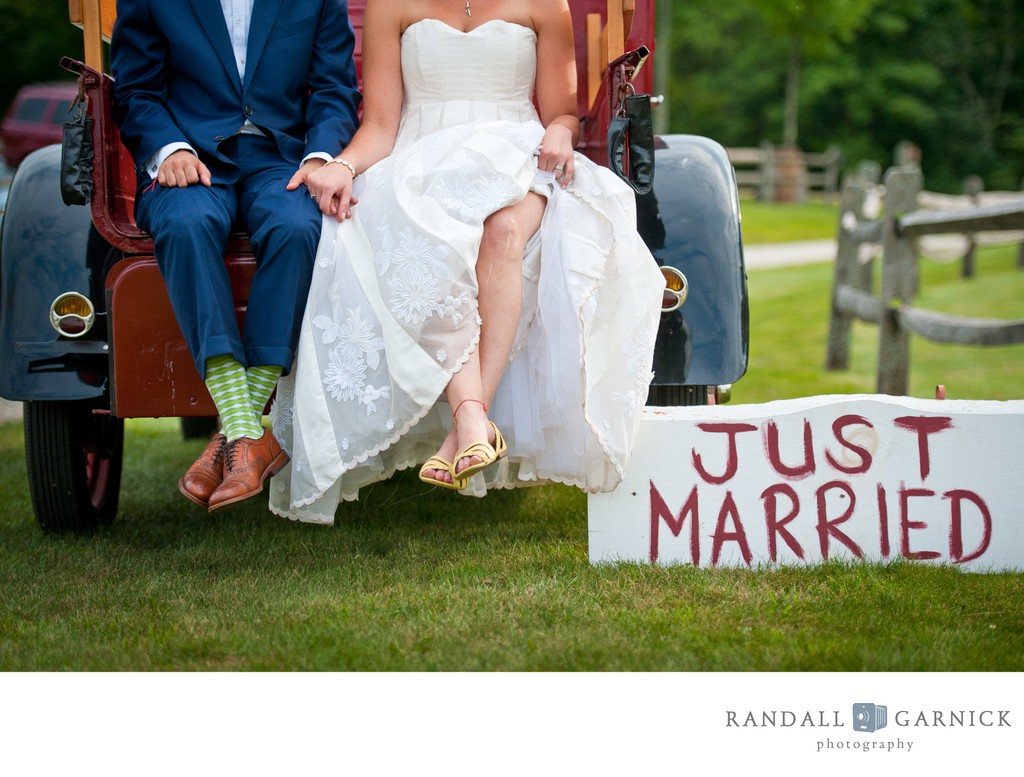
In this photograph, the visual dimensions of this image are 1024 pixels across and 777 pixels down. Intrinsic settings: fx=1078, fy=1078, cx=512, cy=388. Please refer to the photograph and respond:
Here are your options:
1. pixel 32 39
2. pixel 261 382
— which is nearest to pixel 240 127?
pixel 261 382

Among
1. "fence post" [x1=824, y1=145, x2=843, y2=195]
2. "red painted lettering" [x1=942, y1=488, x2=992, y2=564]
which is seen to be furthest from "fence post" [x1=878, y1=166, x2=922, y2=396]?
"fence post" [x1=824, y1=145, x2=843, y2=195]

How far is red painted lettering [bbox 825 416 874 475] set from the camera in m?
3.09

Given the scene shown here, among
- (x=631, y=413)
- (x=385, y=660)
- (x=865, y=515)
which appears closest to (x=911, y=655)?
Answer: (x=865, y=515)

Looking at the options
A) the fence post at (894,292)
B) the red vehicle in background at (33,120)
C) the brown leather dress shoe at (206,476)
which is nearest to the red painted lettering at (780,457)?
the brown leather dress shoe at (206,476)

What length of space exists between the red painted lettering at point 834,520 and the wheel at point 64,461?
241cm

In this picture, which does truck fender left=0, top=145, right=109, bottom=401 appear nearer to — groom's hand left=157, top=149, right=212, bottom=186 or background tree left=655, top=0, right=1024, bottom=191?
groom's hand left=157, top=149, right=212, bottom=186

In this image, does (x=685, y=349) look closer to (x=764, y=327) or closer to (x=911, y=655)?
(x=911, y=655)

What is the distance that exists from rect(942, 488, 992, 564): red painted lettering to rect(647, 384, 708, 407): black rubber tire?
0.86 meters

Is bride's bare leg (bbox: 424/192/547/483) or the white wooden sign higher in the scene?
bride's bare leg (bbox: 424/192/547/483)

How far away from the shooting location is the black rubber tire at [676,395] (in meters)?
3.58

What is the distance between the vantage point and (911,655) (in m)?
2.44

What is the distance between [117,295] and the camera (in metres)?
3.13

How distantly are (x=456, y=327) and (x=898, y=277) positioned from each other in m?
4.97

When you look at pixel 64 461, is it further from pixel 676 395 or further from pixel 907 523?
pixel 907 523
